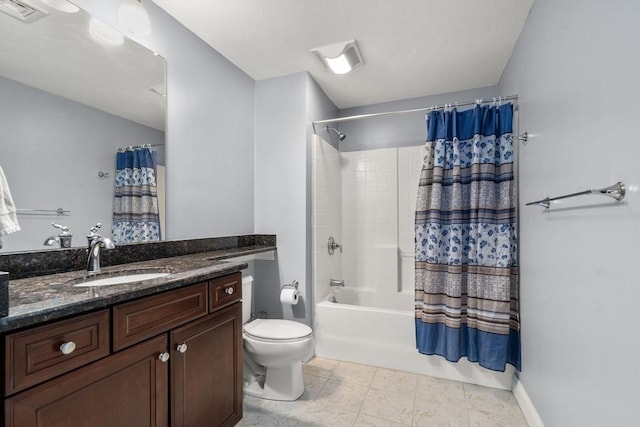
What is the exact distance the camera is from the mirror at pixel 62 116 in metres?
1.21

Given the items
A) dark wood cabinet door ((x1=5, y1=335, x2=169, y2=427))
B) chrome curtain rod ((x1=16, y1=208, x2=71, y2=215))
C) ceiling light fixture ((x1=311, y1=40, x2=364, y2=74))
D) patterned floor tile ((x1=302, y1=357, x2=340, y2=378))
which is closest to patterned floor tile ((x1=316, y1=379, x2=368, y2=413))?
patterned floor tile ((x1=302, y1=357, x2=340, y2=378))

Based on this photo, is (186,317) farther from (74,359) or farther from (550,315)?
(550,315)

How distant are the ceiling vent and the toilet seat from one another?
1908 millimetres

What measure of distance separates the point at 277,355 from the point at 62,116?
1677 millimetres

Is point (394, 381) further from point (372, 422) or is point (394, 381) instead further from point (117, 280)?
point (117, 280)

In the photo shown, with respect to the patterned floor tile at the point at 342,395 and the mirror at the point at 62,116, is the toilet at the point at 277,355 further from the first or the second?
the mirror at the point at 62,116

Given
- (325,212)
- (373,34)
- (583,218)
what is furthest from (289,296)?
(373,34)

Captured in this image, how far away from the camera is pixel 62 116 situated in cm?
135

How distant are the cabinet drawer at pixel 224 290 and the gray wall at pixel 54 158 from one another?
644 mm

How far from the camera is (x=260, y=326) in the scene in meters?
2.07

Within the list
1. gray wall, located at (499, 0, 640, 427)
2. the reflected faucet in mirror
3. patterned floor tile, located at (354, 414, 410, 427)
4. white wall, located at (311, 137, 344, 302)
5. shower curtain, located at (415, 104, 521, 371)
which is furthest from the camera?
white wall, located at (311, 137, 344, 302)

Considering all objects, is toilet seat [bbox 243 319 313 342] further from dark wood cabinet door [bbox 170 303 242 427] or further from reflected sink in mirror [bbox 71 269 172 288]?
reflected sink in mirror [bbox 71 269 172 288]

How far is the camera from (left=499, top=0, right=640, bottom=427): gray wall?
2.85ft

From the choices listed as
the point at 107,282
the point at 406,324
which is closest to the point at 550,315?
→ the point at 406,324
